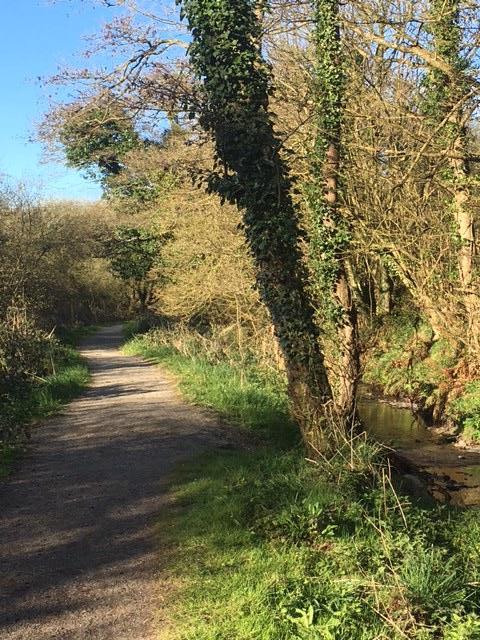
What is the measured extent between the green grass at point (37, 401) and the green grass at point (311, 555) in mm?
2718

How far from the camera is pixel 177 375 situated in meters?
16.8

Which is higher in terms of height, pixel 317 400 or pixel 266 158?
pixel 266 158

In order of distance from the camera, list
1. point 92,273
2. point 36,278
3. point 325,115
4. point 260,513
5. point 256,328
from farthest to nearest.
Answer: point 92,273 < point 36,278 < point 256,328 < point 325,115 < point 260,513

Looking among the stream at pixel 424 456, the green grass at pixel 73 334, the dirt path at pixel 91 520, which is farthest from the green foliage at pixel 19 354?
the green grass at pixel 73 334

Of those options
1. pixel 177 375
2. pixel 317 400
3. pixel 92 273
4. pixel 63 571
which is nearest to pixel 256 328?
pixel 177 375

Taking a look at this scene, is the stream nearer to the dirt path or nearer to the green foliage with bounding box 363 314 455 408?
the green foliage with bounding box 363 314 455 408

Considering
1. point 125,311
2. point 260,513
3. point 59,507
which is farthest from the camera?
point 125,311

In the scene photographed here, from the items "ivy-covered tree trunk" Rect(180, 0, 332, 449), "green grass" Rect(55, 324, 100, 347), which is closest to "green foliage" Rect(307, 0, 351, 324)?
"ivy-covered tree trunk" Rect(180, 0, 332, 449)

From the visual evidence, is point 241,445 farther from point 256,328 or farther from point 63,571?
point 256,328

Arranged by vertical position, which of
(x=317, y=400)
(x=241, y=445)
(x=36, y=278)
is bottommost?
(x=241, y=445)

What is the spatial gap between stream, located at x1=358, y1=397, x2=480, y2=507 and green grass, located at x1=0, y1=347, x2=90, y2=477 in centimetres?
566

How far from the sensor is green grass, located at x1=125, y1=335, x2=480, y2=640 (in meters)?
4.04

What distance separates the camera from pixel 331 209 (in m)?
11.8

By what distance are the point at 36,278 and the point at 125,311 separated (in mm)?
33217
